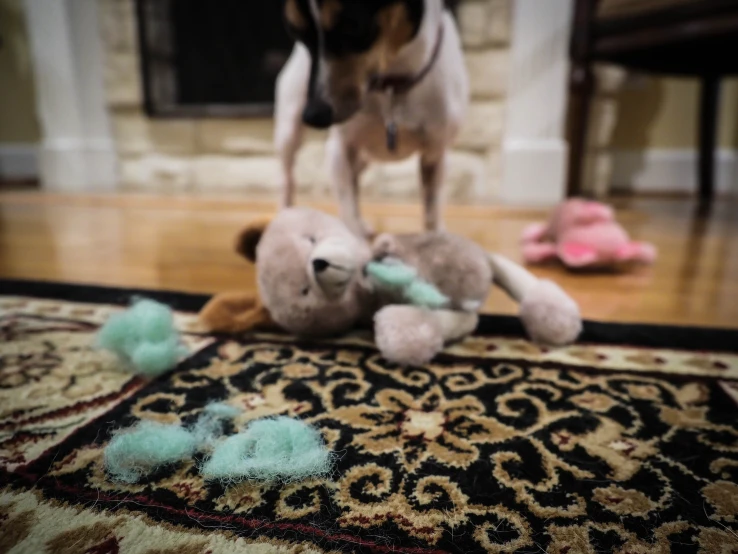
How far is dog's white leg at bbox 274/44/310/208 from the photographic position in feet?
3.70

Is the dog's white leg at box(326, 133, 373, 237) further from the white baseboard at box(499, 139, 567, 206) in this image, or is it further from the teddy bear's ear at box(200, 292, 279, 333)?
the white baseboard at box(499, 139, 567, 206)

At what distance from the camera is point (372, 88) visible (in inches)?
36.7

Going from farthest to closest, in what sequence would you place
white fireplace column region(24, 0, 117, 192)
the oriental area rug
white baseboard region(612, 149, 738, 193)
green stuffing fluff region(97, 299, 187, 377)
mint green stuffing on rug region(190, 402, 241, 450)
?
white fireplace column region(24, 0, 117, 192), white baseboard region(612, 149, 738, 193), green stuffing fluff region(97, 299, 187, 377), mint green stuffing on rug region(190, 402, 241, 450), the oriental area rug

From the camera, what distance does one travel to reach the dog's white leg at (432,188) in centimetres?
111

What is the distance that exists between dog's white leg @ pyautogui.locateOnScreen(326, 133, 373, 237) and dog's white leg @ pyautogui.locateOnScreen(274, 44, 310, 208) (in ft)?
0.40

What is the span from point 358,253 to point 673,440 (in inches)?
16.1

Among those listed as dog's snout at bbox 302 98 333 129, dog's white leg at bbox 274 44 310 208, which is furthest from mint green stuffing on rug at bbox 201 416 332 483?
dog's white leg at bbox 274 44 310 208

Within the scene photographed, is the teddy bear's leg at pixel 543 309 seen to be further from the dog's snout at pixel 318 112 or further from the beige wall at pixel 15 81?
the beige wall at pixel 15 81

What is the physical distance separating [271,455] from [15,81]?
3.63 m

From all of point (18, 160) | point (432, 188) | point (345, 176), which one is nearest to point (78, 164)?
point (18, 160)

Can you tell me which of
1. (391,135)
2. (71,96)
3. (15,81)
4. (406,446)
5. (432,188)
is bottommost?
(406,446)

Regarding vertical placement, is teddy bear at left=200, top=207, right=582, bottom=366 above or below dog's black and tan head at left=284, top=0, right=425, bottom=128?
below

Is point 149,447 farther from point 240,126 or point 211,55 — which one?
point 211,55

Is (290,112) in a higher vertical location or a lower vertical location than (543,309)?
higher
